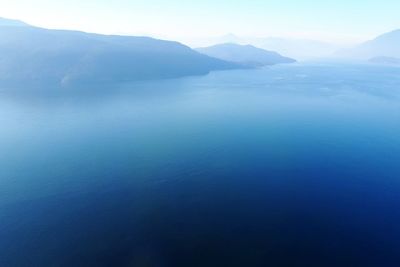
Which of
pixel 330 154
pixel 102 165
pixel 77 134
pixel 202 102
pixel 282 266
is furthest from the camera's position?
pixel 202 102

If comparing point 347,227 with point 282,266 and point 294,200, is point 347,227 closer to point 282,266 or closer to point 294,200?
point 294,200

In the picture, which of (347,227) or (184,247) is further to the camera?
(347,227)

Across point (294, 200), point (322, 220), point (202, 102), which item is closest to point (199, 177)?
point (294, 200)

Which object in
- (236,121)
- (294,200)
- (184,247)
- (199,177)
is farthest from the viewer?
(236,121)

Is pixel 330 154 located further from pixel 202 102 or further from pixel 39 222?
pixel 202 102

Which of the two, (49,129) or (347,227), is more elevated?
(49,129)

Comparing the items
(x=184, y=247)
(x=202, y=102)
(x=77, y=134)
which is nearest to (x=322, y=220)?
(x=184, y=247)

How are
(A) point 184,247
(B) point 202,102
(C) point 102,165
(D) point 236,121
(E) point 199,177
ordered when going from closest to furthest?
(A) point 184,247 < (E) point 199,177 < (C) point 102,165 < (D) point 236,121 < (B) point 202,102
